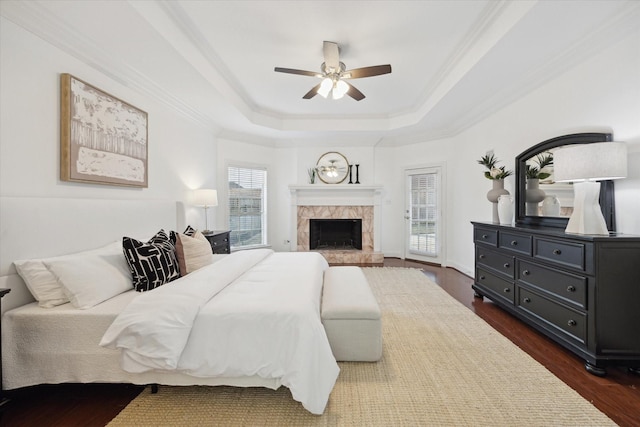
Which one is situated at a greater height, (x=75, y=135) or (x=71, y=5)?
(x=71, y=5)

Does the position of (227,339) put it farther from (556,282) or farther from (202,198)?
(202,198)

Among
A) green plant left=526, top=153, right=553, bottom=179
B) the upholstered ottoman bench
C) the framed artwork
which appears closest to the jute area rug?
the upholstered ottoman bench

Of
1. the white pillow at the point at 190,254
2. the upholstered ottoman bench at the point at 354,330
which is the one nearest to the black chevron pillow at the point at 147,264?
the white pillow at the point at 190,254

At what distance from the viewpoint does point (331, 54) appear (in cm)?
273

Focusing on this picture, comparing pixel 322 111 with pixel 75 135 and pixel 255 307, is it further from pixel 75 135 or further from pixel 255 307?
pixel 255 307

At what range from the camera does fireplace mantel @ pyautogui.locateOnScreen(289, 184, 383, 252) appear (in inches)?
233

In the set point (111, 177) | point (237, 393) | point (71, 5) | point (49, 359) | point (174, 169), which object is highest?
point (71, 5)

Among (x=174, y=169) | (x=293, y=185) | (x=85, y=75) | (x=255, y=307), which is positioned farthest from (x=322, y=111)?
(x=255, y=307)

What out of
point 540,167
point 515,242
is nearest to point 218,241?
point 515,242

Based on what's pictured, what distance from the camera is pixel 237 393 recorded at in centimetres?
179

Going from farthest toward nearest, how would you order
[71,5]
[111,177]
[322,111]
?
[322,111] → [111,177] → [71,5]

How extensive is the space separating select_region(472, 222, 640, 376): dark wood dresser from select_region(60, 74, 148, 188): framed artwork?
3977mm

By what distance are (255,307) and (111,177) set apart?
6.84ft

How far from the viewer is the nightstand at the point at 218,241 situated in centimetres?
391
